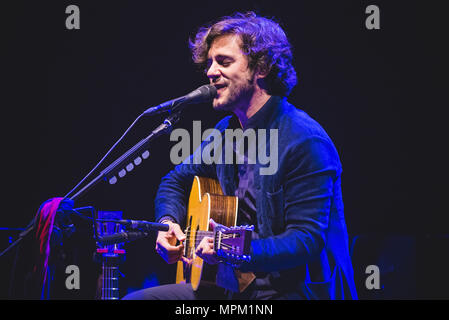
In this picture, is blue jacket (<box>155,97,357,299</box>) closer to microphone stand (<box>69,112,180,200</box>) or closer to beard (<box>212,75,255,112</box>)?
beard (<box>212,75,255,112</box>)

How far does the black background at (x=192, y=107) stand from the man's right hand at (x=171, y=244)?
692 mm

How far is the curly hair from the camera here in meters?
2.56

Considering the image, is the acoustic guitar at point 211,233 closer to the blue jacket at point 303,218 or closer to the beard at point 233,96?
the blue jacket at point 303,218

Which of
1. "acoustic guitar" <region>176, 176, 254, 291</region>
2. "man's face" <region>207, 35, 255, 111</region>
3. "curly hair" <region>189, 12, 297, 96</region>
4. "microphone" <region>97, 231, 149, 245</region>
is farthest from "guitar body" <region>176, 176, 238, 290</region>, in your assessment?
"curly hair" <region>189, 12, 297, 96</region>

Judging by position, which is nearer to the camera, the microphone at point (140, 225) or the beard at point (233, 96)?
the microphone at point (140, 225)

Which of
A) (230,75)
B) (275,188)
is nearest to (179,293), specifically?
(275,188)

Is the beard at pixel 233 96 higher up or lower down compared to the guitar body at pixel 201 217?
higher up

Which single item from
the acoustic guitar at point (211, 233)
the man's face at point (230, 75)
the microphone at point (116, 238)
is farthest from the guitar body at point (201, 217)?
the man's face at point (230, 75)

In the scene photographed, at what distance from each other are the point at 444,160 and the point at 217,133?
5.84 ft

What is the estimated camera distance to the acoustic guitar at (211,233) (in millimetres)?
1902

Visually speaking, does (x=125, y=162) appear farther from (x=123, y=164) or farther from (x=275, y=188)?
(x=275, y=188)
